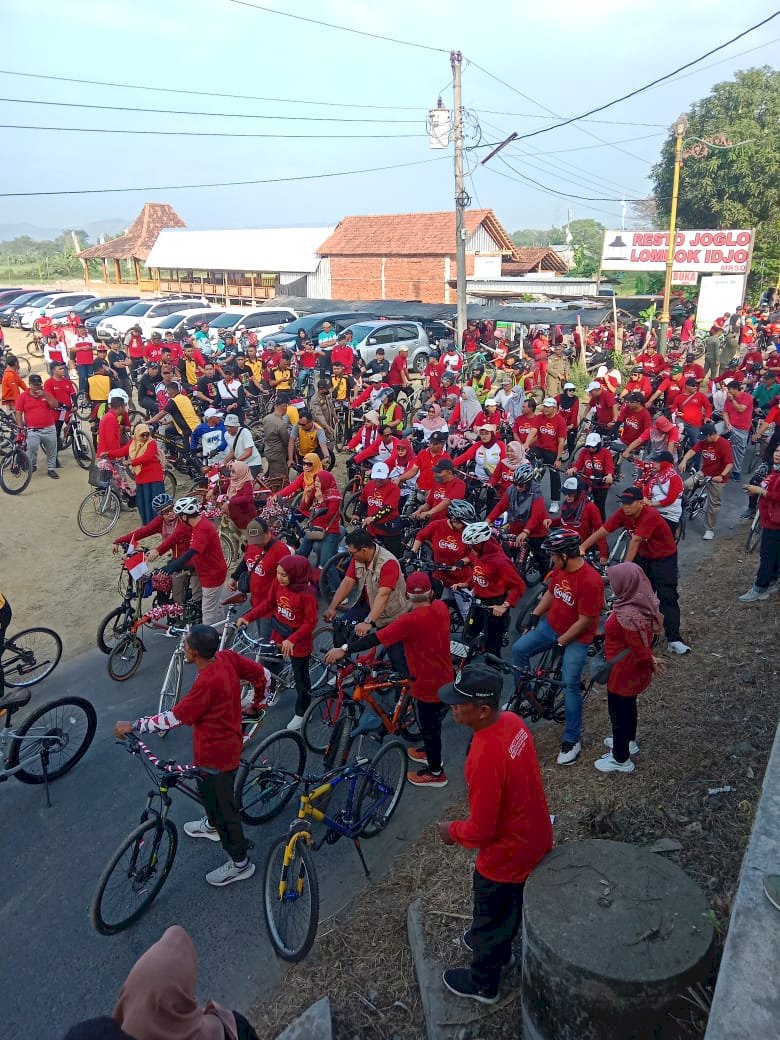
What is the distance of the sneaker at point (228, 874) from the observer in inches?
195

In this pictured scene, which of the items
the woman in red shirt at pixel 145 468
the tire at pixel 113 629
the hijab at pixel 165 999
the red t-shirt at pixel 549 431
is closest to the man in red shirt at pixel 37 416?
the woman in red shirt at pixel 145 468

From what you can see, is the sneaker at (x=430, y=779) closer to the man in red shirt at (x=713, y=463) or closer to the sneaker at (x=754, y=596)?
the sneaker at (x=754, y=596)

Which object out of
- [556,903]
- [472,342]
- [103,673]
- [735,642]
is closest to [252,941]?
[556,903]

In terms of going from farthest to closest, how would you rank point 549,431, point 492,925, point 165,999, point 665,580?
1. point 549,431
2. point 665,580
3. point 492,925
4. point 165,999

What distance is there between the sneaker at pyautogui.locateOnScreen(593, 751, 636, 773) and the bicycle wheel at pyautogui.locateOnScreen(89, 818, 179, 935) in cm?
308

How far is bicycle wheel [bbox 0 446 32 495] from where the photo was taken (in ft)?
41.9

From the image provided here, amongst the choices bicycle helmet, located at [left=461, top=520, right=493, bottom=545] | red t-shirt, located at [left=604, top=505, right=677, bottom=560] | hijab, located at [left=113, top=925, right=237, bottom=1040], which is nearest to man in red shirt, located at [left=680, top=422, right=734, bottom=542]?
red t-shirt, located at [left=604, top=505, right=677, bottom=560]

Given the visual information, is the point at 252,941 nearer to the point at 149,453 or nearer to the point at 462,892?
the point at 462,892

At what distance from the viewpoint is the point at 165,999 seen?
246cm

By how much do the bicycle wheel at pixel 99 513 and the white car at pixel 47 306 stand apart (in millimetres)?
23713

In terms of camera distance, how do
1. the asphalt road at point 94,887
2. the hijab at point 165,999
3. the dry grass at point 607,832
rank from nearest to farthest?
the hijab at point 165,999
the dry grass at point 607,832
the asphalt road at point 94,887

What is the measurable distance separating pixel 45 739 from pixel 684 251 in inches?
1344

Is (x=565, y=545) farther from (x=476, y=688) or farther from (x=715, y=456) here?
(x=715, y=456)

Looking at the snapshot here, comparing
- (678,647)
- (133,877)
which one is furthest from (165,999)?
(678,647)
